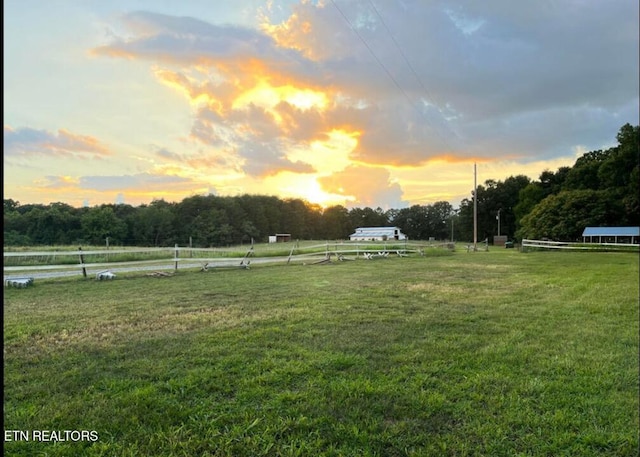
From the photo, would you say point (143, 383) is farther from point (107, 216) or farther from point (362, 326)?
point (107, 216)

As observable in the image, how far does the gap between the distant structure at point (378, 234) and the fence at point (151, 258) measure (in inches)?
46.4

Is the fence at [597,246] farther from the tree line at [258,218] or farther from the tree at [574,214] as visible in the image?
the tree line at [258,218]

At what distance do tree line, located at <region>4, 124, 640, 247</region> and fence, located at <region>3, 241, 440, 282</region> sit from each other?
1296 mm

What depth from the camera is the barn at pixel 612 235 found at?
2753 cm

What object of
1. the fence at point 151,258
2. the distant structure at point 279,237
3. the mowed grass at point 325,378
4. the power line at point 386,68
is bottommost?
the mowed grass at point 325,378

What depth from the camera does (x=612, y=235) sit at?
1110 inches

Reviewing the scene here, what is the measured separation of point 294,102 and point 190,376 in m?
3.82

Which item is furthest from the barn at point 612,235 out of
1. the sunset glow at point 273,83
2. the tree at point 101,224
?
the tree at point 101,224

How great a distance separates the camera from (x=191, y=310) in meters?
5.48

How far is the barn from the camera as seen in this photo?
90.3 feet

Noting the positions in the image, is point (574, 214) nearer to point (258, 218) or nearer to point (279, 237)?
point (279, 237)

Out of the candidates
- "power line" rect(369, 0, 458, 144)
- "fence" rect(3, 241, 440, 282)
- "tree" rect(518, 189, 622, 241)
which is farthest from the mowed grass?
"tree" rect(518, 189, 622, 241)

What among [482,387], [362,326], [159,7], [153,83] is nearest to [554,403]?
[482,387]

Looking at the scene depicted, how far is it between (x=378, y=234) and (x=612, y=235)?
23.6 meters
